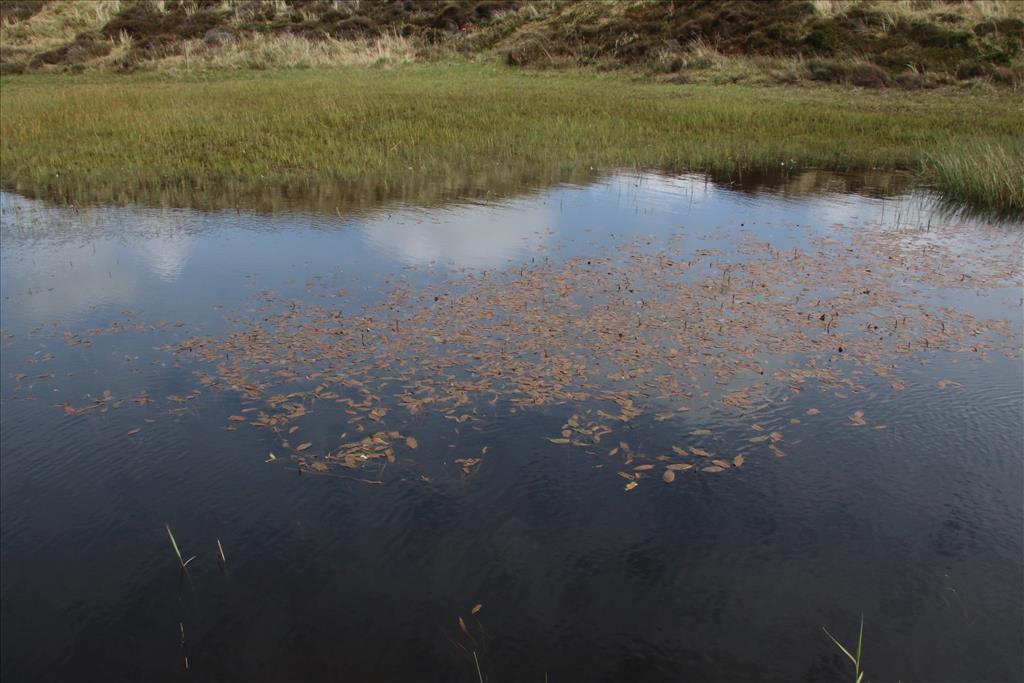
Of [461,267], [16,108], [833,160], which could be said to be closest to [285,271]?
[461,267]

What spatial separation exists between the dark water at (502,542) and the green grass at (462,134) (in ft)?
25.3

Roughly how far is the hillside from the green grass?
3.03 metres

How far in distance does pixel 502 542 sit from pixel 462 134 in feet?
44.8

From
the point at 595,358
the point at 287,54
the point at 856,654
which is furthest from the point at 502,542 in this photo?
the point at 287,54

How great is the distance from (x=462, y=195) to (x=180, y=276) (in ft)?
16.5

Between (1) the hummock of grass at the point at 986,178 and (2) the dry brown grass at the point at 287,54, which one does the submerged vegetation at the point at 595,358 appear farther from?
(2) the dry brown grass at the point at 287,54

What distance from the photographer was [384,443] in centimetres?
515

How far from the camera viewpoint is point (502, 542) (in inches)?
167

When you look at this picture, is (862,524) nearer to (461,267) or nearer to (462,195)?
(461,267)

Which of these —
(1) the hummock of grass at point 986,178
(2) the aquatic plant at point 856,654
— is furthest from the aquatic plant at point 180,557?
(1) the hummock of grass at point 986,178

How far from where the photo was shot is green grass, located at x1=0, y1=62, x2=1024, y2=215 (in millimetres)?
13719

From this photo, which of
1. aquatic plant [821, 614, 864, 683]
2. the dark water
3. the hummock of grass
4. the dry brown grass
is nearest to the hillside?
the dry brown grass

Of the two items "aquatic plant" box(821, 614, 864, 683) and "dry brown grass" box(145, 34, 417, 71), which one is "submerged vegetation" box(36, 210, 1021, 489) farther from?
"dry brown grass" box(145, 34, 417, 71)

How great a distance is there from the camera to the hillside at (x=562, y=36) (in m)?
24.9
